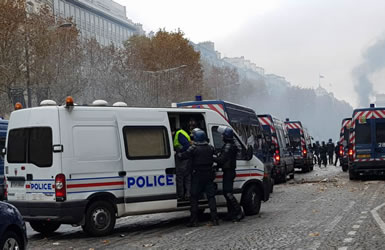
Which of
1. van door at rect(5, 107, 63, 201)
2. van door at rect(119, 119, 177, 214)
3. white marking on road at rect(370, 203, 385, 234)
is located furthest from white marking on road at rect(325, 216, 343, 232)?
van door at rect(5, 107, 63, 201)

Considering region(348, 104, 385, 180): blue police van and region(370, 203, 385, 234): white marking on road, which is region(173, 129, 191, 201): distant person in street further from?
region(348, 104, 385, 180): blue police van

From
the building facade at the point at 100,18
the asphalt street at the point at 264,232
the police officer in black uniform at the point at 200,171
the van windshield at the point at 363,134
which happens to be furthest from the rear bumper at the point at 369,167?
the building facade at the point at 100,18

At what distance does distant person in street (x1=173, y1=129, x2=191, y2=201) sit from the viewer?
39.5 feet

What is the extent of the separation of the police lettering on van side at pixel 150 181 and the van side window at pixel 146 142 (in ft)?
1.16

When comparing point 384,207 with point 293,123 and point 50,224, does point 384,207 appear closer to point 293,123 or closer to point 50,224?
point 50,224

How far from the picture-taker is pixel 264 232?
10859mm

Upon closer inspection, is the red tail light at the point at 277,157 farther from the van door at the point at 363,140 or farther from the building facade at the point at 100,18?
the building facade at the point at 100,18

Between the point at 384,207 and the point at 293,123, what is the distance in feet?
77.8

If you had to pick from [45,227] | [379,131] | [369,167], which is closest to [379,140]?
[379,131]

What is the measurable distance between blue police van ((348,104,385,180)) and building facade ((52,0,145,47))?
62.2 metres

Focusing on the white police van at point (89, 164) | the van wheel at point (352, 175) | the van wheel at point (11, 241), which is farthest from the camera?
the van wheel at point (352, 175)

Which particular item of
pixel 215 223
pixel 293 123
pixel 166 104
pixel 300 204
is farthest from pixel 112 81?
pixel 215 223

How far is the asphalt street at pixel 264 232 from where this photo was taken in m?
9.58

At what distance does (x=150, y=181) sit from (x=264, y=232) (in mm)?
2184
